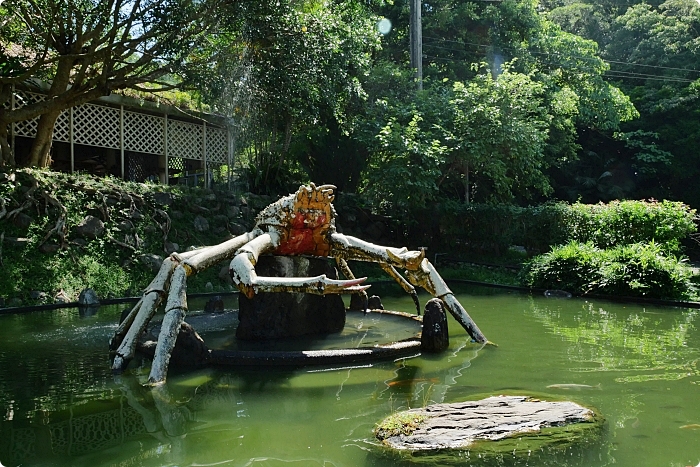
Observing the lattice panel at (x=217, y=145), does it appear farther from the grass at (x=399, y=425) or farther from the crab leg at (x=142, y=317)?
the grass at (x=399, y=425)

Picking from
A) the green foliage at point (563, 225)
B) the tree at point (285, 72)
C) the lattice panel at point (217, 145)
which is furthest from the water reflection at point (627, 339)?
the lattice panel at point (217, 145)

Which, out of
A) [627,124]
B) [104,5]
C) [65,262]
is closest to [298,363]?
[65,262]

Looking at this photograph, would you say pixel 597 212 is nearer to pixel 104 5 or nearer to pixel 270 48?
pixel 270 48

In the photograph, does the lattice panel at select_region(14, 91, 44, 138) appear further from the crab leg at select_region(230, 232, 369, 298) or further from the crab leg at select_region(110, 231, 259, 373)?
the crab leg at select_region(230, 232, 369, 298)

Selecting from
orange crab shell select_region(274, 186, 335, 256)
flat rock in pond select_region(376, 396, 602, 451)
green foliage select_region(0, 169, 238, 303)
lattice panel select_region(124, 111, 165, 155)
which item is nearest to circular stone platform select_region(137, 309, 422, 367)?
orange crab shell select_region(274, 186, 335, 256)

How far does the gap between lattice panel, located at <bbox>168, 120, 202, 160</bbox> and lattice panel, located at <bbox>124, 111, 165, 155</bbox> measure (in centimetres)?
33

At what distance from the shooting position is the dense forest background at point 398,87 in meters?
12.1

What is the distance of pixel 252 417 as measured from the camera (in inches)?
165

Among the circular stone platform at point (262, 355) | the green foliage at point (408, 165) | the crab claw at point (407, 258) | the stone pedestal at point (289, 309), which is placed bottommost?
the circular stone platform at point (262, 355)

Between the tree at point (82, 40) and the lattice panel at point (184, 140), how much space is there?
3868 millimetres

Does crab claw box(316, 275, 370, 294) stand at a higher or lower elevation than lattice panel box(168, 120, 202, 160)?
lower

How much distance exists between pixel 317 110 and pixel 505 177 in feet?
17.6

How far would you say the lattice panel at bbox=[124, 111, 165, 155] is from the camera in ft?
53.0

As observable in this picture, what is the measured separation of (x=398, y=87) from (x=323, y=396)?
47.8ft
